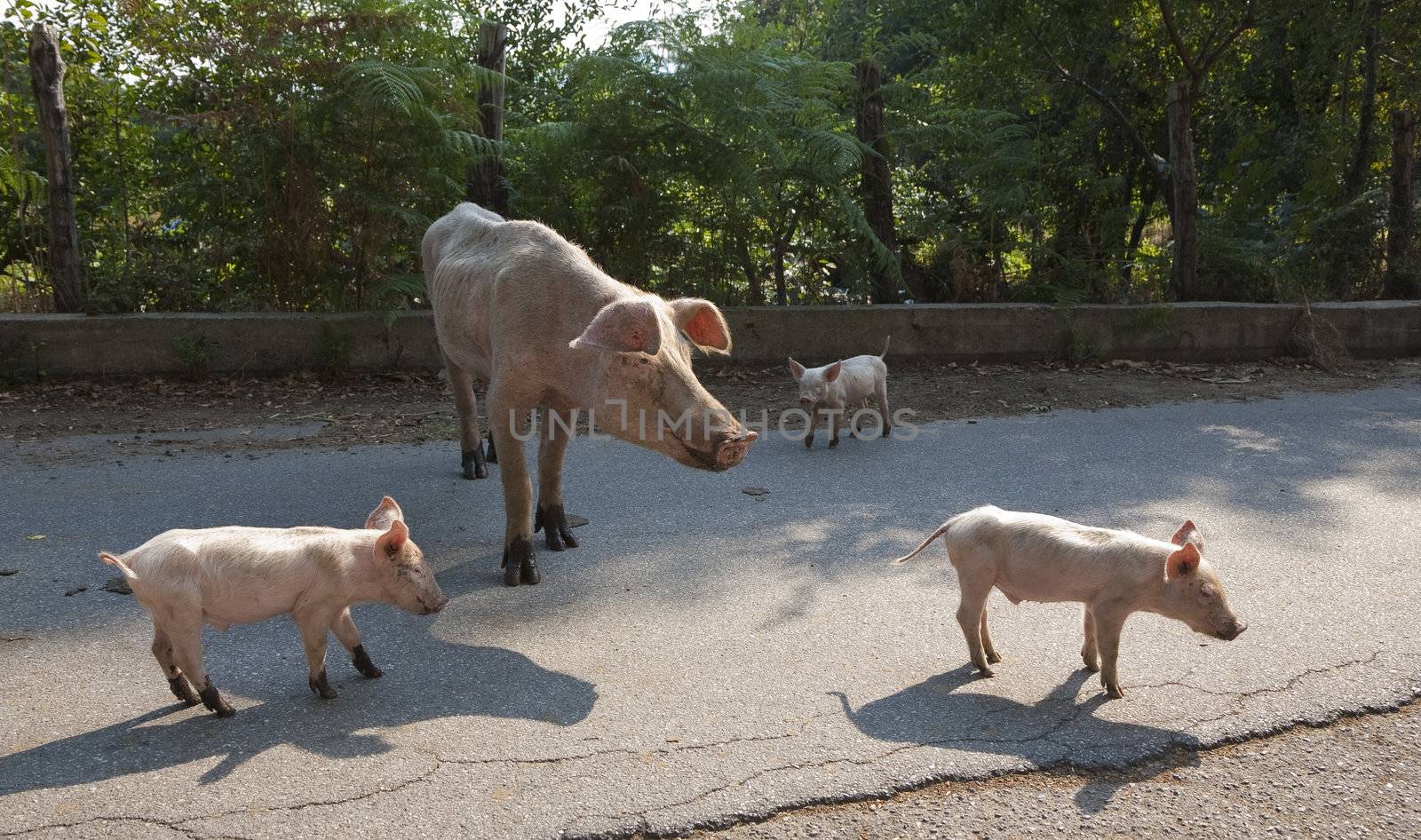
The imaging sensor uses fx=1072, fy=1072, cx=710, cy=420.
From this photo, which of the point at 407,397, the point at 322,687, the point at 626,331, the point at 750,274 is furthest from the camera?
the point at 750,274

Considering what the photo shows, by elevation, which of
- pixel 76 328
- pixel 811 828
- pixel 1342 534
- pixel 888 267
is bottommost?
pixel 811 828

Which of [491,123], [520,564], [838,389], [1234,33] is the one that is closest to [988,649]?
[520,564]

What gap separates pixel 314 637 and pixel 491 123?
768 centimetres

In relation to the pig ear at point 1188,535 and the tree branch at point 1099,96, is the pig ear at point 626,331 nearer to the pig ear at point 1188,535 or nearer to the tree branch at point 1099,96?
the pig ear at point 1188,535

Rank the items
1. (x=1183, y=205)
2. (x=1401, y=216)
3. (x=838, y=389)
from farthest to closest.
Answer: (x=1401, y=216) < (x=1183, y=205) < (x=838, y=389)

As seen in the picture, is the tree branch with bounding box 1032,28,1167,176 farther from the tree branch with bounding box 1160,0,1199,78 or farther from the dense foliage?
the tree branch with bounding box 1160,0,1199,78

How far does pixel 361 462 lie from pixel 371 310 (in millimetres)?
2798

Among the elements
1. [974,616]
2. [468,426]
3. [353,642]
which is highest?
[468,426]

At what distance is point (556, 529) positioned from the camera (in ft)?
17.3

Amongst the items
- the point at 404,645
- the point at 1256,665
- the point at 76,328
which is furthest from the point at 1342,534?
the point at 76,328

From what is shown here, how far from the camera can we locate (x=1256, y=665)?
3.90 metres

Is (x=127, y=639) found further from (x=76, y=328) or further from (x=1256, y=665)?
(x=76, y=328)

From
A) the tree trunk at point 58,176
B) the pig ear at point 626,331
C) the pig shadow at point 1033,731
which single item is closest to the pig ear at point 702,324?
the pig ear at point 626,331

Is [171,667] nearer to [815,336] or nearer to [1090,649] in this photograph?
[1090,649]
